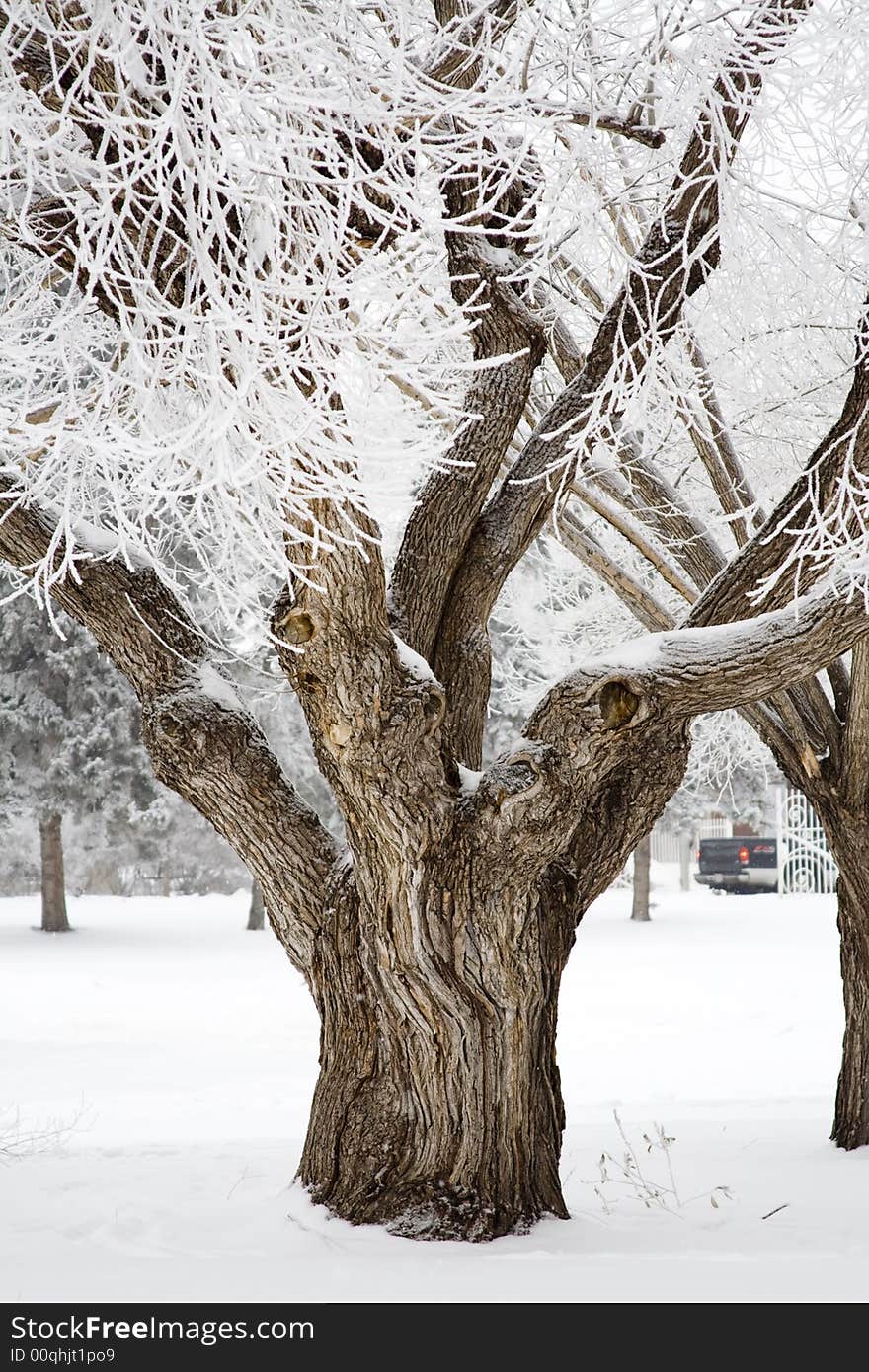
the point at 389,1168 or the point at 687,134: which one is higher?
the point at 687,134

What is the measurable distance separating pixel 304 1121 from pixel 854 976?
405cm

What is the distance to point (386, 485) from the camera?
313 centimetres

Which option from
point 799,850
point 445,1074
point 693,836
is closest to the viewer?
point 445,1074

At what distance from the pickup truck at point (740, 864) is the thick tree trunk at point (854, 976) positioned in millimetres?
21347

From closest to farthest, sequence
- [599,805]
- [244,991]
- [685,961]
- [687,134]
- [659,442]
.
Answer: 1. [687,134]
2. [599,805]
3. [659,442]
4. [244,991]
5. [685,961]

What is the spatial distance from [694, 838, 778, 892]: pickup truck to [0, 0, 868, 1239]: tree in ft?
75.3

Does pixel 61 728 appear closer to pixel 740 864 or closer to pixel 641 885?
pixel 641 885

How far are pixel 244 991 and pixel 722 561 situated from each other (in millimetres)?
10735

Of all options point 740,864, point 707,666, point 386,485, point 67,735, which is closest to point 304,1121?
point 707,666

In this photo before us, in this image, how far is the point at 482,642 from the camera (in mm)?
4574

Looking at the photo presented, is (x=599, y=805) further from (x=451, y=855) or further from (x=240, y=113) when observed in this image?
(x=240, y=113)

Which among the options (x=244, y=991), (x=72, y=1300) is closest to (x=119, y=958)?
(x=244, y=991)

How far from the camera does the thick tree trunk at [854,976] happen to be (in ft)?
17.7

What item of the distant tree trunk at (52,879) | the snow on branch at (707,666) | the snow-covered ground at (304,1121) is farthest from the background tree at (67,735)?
the snow on branch at (707,666)
